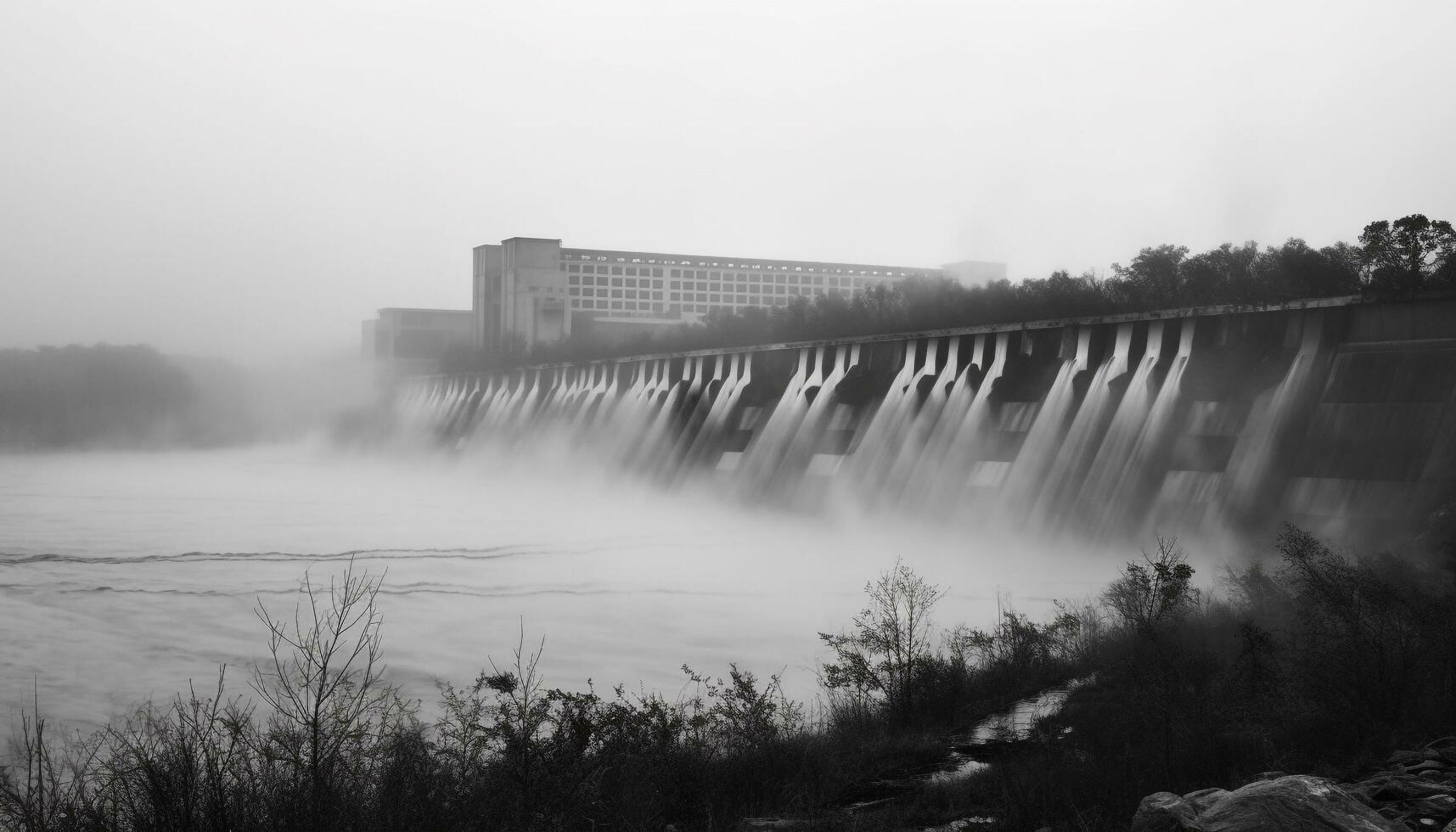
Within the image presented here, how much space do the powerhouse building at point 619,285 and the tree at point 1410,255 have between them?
52.4 metres

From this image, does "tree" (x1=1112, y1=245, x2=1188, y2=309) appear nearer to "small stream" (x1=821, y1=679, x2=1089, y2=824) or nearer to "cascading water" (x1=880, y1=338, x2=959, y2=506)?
"cascading water" (x1=880, y1=338, x2=959, y2=506)

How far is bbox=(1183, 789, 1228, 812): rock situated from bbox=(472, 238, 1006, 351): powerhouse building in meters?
68.0

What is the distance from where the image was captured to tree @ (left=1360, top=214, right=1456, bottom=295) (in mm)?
20609

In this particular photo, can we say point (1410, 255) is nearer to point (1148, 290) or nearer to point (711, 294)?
point (1148, 290)

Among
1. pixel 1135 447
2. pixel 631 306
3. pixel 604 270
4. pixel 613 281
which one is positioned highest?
pixel 604 270

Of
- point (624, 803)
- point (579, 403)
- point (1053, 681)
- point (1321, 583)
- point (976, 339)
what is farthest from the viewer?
point (579, 403)

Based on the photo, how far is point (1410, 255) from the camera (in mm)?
21312

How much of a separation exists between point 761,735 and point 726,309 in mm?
47322

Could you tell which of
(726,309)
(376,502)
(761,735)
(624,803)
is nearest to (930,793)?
(761,735)

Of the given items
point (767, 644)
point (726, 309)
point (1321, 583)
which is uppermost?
point (726, 309)

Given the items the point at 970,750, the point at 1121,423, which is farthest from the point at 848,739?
the point at 1121,423

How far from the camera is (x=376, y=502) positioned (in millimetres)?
40375

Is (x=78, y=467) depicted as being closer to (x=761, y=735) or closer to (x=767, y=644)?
(x=767, y=644)

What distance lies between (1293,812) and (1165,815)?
0.84 m
